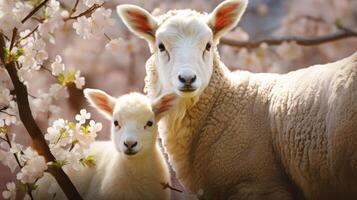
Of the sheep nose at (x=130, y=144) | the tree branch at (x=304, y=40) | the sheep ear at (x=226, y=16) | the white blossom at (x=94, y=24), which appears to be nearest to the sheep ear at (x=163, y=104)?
the sheep nose at (x=130, y=144)

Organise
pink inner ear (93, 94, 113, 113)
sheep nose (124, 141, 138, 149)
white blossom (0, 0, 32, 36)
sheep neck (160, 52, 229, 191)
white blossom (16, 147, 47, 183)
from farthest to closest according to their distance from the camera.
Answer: sheep neck (160, 52, 229, 191) → pink inner ear (93, 94, 113, 113) → sheep nose (124, 141, 138, 149) → white blossom (16, 147, 47, 183) → white blossom (0, 0, 32, 36)

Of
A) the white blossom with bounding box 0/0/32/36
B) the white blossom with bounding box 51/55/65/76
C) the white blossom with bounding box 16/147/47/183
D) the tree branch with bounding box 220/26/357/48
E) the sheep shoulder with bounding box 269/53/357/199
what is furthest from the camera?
the tree branch with bounding box 220/26/357/48

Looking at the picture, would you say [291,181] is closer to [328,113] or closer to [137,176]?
[328,113]

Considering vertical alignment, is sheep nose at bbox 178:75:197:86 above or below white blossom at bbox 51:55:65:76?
below

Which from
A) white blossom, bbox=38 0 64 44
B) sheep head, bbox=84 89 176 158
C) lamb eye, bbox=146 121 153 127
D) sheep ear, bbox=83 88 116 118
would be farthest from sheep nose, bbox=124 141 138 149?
white blossom, bbox=38 0 64 44

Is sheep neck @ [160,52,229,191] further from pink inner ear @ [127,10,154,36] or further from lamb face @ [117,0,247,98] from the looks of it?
pink inner ear @ [127,10,154,36]

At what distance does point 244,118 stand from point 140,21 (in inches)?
32.0

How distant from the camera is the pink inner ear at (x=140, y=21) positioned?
416 cm

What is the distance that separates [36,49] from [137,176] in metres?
0.94

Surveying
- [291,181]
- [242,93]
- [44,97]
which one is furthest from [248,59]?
[44,97]

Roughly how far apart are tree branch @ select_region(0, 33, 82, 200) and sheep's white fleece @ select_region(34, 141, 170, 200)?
171 millimetres

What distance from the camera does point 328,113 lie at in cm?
371

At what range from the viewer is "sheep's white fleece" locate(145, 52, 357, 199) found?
144 inches

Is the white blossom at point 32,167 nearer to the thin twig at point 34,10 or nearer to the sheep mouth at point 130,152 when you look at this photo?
the sheep mouth at point 130,152
